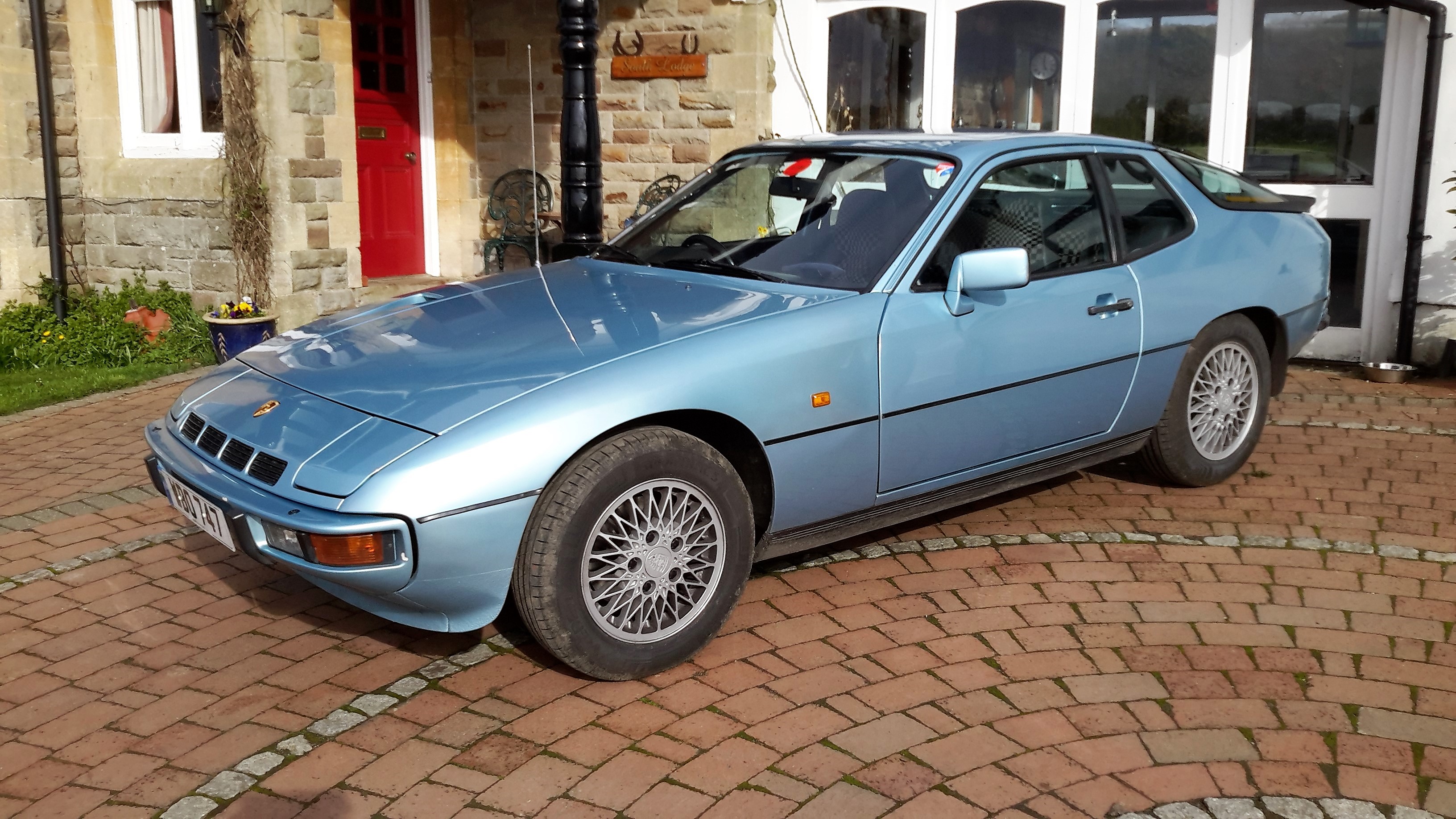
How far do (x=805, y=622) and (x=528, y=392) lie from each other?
127 cm

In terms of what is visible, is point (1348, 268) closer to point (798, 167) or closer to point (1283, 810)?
point (798, 167)

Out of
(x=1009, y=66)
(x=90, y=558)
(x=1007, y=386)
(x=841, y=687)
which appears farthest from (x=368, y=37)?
(x=841, y=687)

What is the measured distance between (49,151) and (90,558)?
248 inches

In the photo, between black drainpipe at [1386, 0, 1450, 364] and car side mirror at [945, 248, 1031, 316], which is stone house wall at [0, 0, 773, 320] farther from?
car side mirror at [945, 248, 1031, 316]

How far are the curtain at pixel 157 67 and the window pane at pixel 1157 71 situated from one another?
7018 millimetres

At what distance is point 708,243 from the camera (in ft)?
15.6

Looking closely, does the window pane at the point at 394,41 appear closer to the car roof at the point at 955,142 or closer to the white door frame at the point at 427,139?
the white door frame at the point at 427,139

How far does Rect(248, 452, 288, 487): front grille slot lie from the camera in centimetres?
347

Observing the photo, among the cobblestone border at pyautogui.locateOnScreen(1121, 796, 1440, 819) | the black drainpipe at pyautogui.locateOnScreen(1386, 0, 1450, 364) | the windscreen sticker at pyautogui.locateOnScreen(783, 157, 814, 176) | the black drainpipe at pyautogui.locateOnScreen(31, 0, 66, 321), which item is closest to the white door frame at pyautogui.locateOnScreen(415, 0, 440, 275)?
the black drainpipe at pyautogui.locateOnScreen(31, 0, 66, 321)

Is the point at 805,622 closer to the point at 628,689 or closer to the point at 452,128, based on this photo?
the point at 628,689

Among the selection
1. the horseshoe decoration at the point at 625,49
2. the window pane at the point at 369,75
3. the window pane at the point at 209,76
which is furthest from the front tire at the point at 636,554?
the window pane at the point at 369,75

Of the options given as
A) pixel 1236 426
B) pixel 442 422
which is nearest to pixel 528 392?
pixel 442 422

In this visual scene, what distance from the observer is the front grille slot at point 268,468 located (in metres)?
3.47

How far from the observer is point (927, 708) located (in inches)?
140
